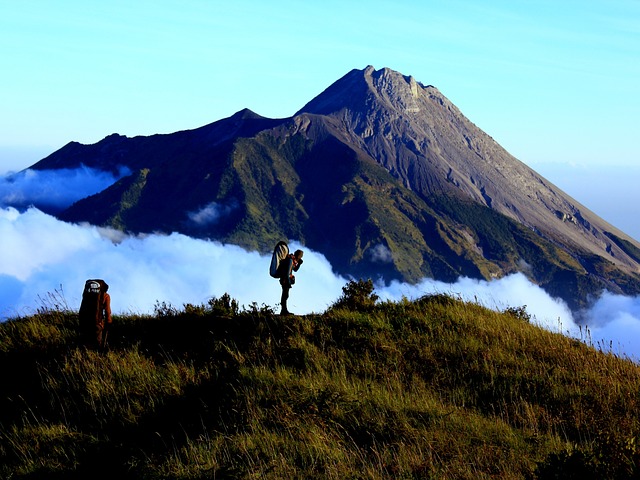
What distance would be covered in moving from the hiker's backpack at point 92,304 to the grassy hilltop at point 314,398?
0.56 meters

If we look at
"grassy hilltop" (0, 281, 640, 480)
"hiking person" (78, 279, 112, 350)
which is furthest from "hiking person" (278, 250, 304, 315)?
"hiking person" (78, 279, 112, 350)

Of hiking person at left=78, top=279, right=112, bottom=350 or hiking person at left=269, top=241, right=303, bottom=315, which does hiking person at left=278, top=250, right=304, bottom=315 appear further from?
hiking person at left=78, top=279, right=112, bottom=350

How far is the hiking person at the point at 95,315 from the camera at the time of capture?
11.8m

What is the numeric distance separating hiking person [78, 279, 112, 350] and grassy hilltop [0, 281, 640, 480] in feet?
1.36

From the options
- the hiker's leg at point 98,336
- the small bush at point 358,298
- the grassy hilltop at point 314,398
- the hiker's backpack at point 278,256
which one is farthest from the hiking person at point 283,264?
the hiker's leg at point 98,336

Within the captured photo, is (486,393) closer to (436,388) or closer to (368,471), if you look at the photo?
(436,388)

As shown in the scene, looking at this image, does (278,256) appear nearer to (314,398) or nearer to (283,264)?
(283,264)

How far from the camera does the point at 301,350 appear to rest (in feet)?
37.5

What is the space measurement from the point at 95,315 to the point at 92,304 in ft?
0.75

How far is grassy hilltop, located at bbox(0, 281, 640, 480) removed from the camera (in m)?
7.75

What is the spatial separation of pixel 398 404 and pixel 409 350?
100 inches

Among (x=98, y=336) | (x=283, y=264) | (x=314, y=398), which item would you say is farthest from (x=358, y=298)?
(x=98, y=336)

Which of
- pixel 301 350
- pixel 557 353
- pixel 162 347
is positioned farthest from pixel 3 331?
pixel 557 353

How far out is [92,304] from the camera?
11.8 metres
